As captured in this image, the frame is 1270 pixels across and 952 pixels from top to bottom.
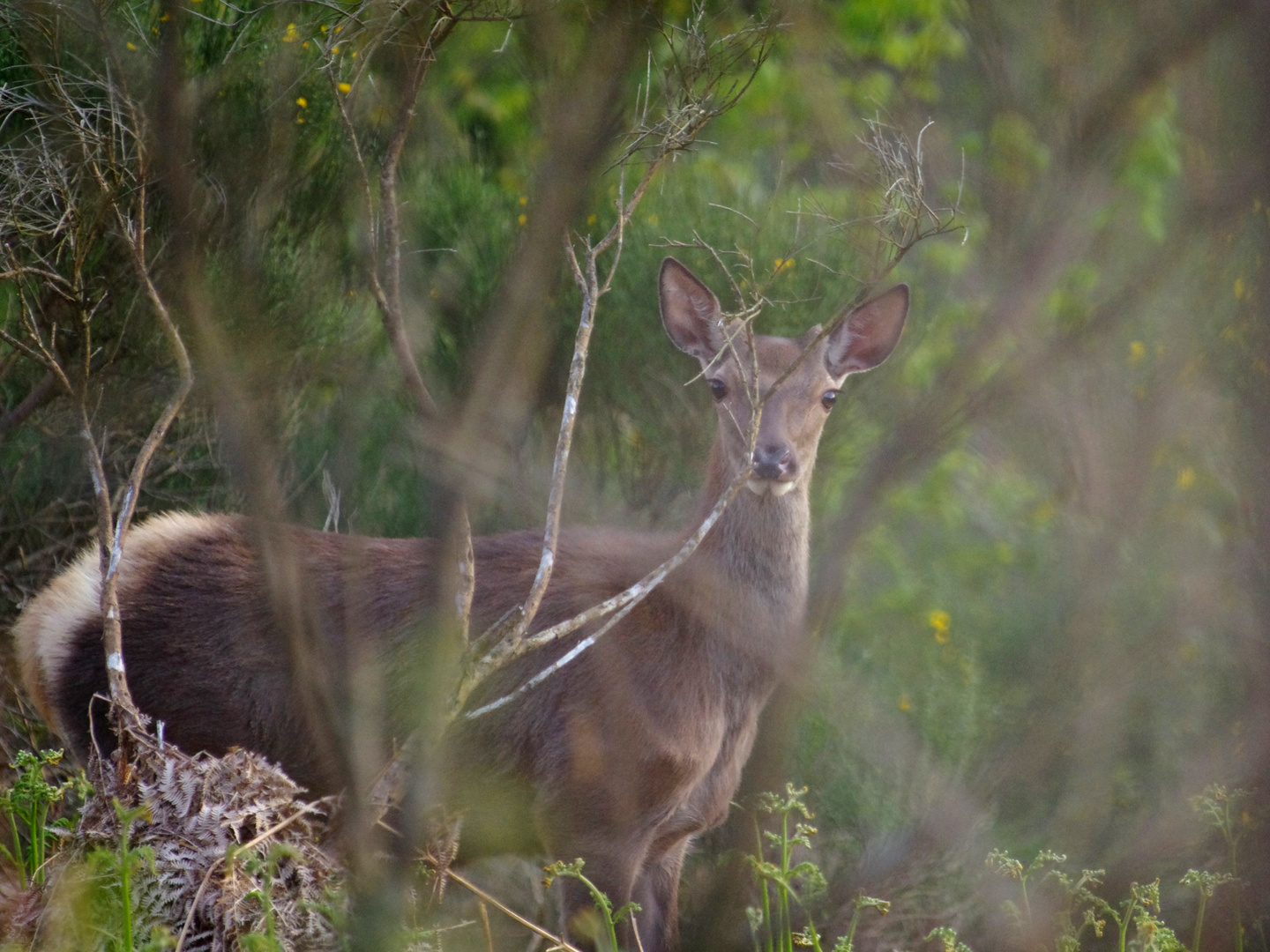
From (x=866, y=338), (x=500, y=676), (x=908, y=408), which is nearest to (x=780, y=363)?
(x=866, y=338)

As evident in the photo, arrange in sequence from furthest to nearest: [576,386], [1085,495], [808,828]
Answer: [1085,495], [576,386], [808,828]

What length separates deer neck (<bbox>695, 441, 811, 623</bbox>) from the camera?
4598 mm

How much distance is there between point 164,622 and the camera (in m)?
4.50

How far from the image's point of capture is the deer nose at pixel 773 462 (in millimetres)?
4191

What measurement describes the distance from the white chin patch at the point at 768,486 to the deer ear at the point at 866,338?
62cm

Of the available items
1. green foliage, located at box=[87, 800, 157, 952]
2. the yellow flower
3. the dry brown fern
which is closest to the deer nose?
the yellow flower

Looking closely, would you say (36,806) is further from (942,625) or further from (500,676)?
(942,625)

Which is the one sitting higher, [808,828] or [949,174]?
[949,174]

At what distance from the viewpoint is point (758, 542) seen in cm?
462

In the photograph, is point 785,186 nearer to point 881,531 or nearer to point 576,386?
point 881,531

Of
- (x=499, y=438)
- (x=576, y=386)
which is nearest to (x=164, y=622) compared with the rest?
(x=499, y=438)

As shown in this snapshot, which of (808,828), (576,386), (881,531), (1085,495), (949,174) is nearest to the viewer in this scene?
(808,828)

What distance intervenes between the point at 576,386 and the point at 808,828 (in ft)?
3.83

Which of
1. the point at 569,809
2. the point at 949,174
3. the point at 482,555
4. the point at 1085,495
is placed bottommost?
the point at 569,809
